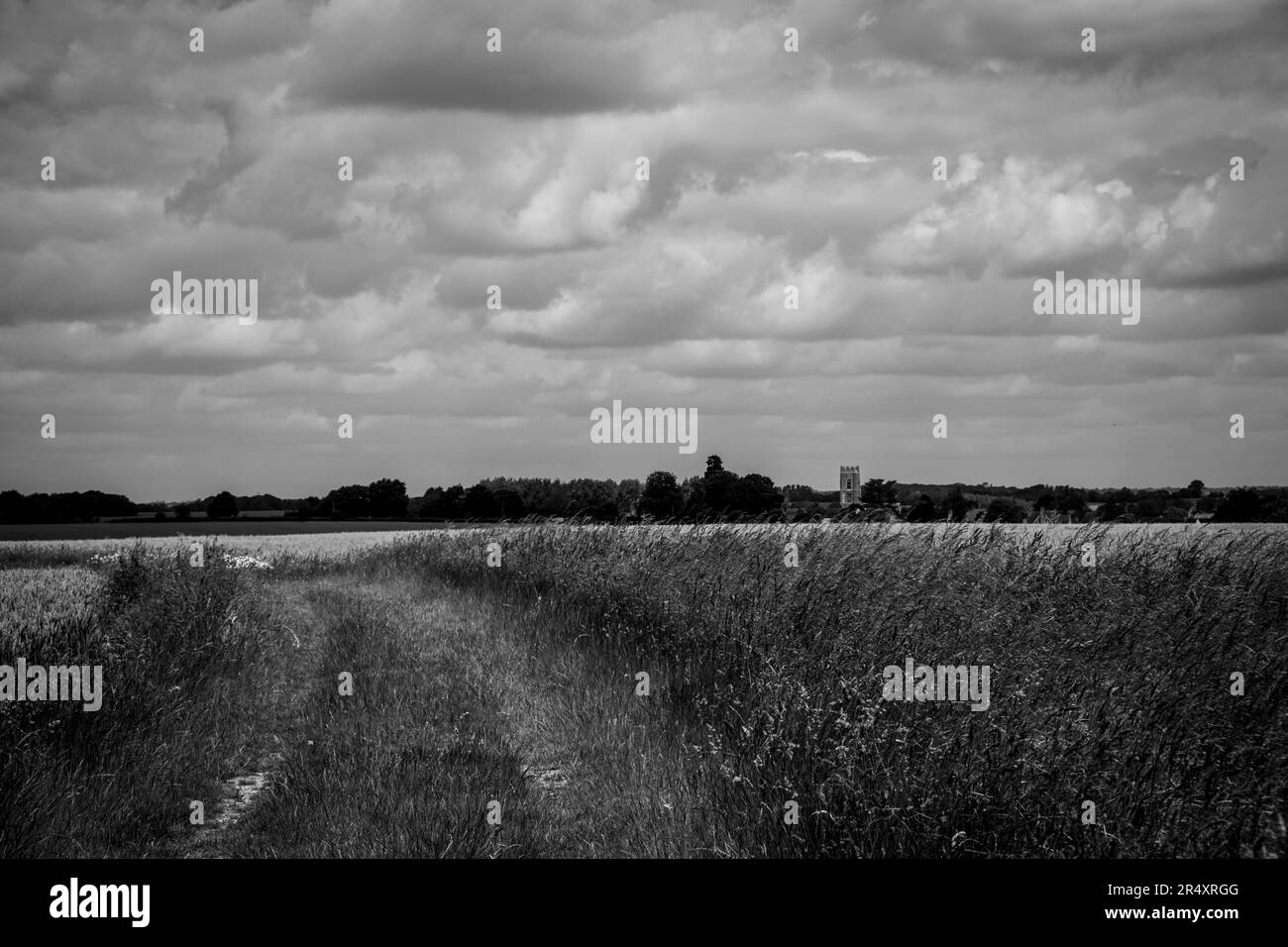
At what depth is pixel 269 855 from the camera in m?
5.82

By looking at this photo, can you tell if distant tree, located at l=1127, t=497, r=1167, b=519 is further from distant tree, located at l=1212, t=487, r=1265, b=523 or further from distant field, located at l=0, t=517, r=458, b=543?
distant field, located at l=0, t=517, r=458, b=543

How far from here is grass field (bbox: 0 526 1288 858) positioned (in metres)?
5.19

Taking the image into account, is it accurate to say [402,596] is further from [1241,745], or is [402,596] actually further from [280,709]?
[1241,745]

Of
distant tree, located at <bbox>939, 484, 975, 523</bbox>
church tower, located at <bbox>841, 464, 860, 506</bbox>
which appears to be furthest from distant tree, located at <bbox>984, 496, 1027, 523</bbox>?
church tower, located at <bbox>841, 464, 860, 506</bbox>

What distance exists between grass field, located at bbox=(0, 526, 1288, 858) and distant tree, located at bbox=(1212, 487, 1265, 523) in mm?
9901

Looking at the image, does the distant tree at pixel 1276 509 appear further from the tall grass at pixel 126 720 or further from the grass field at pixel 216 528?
the grass field at pixel 216 528

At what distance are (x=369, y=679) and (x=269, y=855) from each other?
4381mm

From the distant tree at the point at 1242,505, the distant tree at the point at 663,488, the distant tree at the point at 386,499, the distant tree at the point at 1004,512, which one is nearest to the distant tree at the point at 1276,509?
the distant tree at the point at 1242,505

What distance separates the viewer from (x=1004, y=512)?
57.2 feet

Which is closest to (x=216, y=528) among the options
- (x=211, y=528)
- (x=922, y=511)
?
(x=211, y=528)

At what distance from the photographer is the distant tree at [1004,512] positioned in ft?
A: 55.0

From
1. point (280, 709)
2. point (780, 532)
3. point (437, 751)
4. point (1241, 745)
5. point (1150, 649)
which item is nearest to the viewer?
point (1241, 745)
